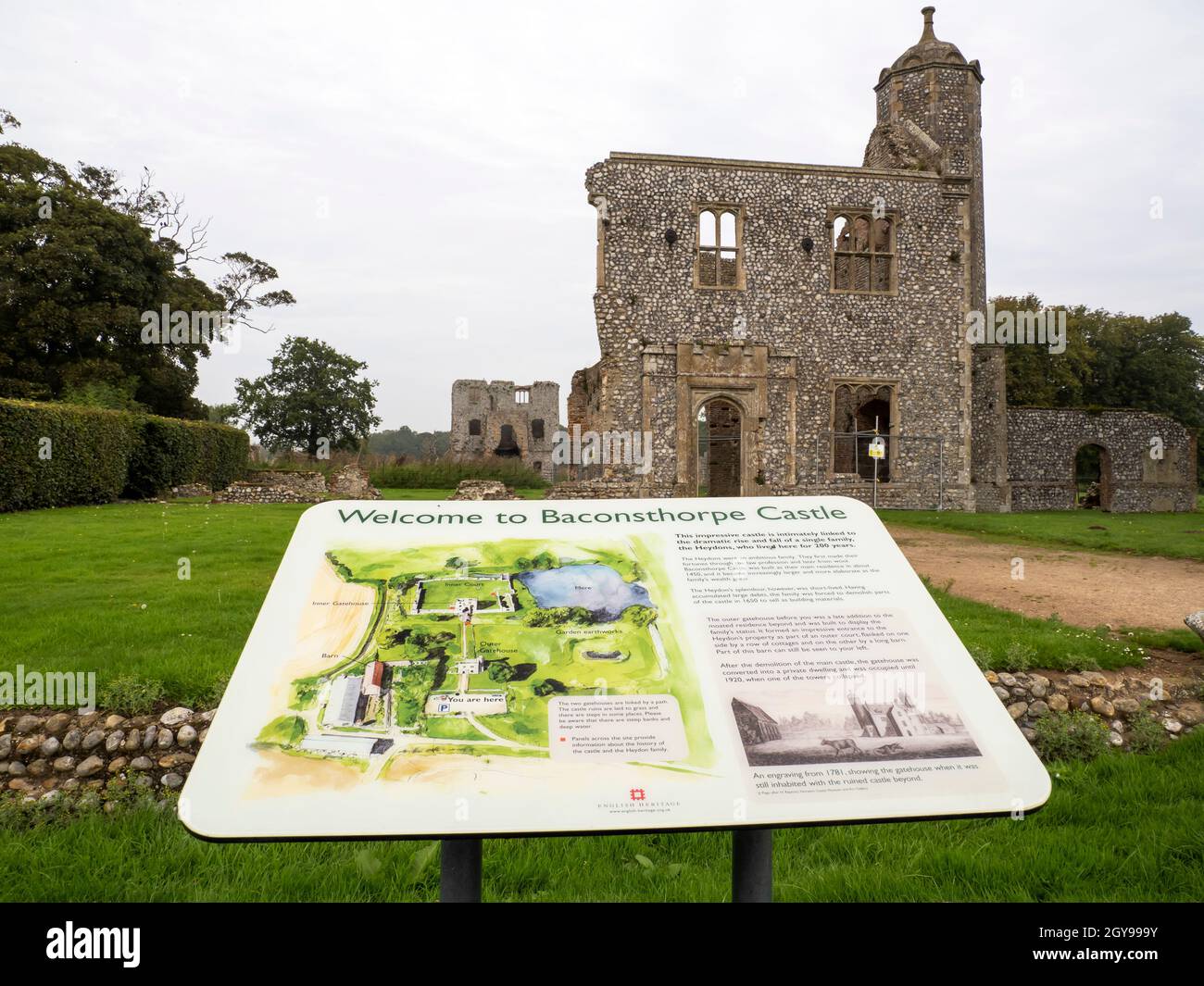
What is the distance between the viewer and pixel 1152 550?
12.3m

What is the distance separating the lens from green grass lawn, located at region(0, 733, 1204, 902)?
3.01m

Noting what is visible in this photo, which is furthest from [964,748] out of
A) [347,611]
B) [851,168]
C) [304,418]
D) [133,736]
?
[304,418]

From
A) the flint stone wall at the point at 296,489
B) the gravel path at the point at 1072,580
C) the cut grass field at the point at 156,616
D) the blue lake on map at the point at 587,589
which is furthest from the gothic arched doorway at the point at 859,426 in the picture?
the blue lake on map at the point at 587,589

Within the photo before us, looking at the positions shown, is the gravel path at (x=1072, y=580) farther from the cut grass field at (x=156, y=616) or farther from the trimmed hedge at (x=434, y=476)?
the trimmed hedge at (x=434, y=476)

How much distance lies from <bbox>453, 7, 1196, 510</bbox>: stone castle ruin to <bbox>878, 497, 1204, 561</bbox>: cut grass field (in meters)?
2.15

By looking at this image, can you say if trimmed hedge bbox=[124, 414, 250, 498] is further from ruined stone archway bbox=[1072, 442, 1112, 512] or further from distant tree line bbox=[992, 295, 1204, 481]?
distant tree line bbox=[992, 295, 1204, 481]

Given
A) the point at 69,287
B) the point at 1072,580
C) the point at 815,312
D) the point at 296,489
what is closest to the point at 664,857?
the point at 1072,580

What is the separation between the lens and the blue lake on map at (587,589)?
7.98ft

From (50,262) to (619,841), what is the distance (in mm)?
30024

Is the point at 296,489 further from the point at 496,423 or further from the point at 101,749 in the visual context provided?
the point at 496,423

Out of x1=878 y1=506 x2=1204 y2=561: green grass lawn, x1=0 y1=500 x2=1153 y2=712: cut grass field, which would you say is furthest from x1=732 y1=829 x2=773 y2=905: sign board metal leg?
x1=878 y1=506 x2=1204 y2=561: green grass lawn

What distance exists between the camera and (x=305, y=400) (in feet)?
155

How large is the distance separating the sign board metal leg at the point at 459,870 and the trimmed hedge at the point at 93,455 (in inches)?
676

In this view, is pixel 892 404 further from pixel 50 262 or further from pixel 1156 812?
pixel 50 262
